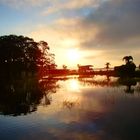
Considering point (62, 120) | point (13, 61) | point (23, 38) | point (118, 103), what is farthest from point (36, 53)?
point (62, 120)

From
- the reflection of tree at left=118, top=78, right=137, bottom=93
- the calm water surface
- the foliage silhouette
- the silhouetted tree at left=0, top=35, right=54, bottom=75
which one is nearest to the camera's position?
the calm water surface

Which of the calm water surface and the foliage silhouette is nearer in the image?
the calm water surface

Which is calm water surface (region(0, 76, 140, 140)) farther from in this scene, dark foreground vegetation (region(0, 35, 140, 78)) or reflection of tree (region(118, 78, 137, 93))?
dark foreground vegetation (region(0, 35, 140, 78))

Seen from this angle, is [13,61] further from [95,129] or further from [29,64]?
[95,129]

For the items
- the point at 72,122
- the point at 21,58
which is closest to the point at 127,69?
the point at 21,58

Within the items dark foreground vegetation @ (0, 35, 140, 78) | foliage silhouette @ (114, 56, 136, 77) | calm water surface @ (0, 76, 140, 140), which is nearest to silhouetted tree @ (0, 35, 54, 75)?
dark foreground vegetation @ (0, 35, 140, 78)

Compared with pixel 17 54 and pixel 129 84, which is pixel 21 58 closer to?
pixel 17 54

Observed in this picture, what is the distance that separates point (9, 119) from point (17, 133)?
661 centimetres

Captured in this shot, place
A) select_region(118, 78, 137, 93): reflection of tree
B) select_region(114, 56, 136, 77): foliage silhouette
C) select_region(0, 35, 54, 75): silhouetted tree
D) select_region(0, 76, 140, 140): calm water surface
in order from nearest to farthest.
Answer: select_region(0, 76, 140, 140): calm water surface < select_region(118, 78, 137, 93): reflection of tree < select_region(0, 35, 54, 75): silhouetted tree < select_region(114, 56, 136, 77): foliage silhouette

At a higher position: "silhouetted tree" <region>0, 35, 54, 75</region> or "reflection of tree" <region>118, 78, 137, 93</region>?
"silhouetted tree" <region>0, 35, 54, 75</region>

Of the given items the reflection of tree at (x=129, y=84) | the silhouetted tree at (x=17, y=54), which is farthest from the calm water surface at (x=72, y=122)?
the silhouetted tree at (x=17, y=54)

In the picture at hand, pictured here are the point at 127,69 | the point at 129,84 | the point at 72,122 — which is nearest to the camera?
the point at 72,122

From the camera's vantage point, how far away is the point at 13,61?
8388cm

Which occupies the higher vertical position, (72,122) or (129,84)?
(129,84)
